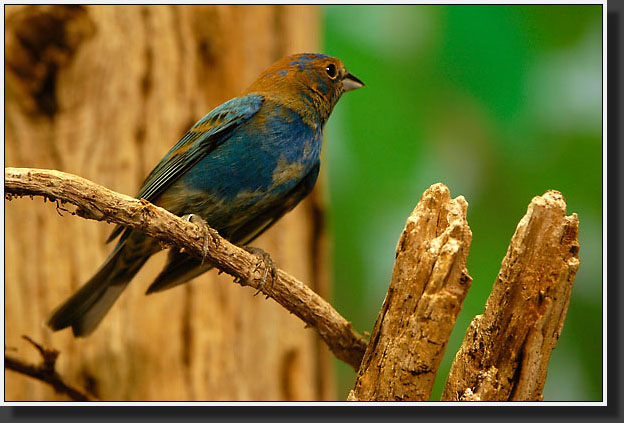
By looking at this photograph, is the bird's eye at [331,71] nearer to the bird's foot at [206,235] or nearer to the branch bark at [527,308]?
the bird's foot at [206,235]

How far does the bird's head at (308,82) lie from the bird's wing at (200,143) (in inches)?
7.0

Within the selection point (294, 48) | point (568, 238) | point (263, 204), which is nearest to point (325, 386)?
point (263, 204)

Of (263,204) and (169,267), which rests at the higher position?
(263,204)

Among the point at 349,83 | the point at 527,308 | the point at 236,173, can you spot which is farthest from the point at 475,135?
the point at 527,308

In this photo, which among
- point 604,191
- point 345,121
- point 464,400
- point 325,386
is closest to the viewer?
point 464,400

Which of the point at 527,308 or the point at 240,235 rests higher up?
the point at 240,235

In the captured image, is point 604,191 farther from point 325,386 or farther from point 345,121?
point 325,386

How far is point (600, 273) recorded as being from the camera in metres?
2.69

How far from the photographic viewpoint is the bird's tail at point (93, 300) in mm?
2963

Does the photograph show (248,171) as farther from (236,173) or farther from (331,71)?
(331,71)

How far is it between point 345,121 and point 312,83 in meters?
0.78

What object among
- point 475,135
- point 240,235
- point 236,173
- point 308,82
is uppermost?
point 475,135

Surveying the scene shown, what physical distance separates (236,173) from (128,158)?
1187 mm

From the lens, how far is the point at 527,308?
217 cm
